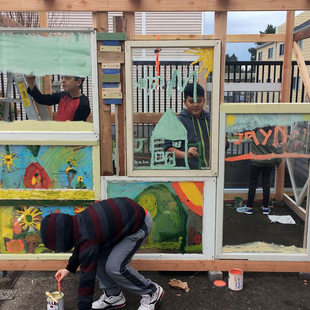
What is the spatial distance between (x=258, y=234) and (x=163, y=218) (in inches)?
65.4

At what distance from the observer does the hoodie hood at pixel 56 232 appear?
2.54m

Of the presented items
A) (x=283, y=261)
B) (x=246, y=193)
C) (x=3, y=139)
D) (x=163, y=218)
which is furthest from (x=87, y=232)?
(x=246, y=193)

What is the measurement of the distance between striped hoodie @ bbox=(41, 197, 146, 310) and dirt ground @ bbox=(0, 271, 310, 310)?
768mm

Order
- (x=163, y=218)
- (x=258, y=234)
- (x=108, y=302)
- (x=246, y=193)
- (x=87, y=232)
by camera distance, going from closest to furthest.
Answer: (x=87, y=232)
(x=108, y=302)
(x=163, y=218)
(x=258, y=234)
(x=246, y=193)

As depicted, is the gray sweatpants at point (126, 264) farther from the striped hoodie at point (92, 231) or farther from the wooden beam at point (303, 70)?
the wooden beam at point (303, 70)

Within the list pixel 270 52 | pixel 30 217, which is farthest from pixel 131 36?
pixel 270 52

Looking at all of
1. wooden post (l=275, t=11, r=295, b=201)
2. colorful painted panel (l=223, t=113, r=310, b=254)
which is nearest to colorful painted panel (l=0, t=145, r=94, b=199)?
colorful painted panel (l=223, t=113, r=310, b=254)

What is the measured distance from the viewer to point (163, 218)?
3.68m

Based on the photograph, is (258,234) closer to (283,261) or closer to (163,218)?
(283,261)

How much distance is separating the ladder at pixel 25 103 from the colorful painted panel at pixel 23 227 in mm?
1117

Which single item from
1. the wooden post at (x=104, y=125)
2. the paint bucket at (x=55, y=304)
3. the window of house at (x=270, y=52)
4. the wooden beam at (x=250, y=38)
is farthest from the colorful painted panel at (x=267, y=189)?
the window of house at (x=270, y=52)

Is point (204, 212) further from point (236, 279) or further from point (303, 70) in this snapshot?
point (303, 70)

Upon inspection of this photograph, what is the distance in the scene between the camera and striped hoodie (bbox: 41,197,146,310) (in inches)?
103

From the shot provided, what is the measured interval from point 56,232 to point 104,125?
133 cm
